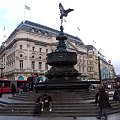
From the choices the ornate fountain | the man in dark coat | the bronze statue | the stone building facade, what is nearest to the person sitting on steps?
the ornate fountain

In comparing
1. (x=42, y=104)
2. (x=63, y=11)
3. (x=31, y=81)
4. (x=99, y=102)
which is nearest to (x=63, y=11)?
(x=63, y=11)

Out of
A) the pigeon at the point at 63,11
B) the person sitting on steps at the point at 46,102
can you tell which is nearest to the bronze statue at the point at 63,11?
the pigeon at the point at 63,11

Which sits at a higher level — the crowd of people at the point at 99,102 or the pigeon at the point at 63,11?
the pigeon at the point at 63,11

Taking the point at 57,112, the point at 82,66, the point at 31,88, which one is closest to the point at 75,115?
the point at 57,112

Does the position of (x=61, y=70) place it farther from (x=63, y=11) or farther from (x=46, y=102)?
(x=46, y=102)

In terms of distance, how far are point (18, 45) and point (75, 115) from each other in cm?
6740

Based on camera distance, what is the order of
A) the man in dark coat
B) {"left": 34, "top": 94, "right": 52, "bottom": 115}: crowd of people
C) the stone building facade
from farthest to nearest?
the stone building facade < the man in dark coat < {"left": 34, "top": 94, "right": 52, "bottom": 115}: crowd of people

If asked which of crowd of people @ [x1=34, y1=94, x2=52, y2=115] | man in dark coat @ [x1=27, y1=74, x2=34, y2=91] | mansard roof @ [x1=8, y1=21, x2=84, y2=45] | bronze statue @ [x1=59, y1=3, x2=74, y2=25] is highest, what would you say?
mansard roof @ [x1=8, y1=21, x2=84, y2=45]

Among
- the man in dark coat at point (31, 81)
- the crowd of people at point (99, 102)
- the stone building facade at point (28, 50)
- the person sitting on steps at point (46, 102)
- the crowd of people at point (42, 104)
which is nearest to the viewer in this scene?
the crowd of people at point (99, 102)

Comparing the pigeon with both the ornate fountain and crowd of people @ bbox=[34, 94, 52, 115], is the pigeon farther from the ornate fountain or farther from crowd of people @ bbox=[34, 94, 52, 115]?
crowd of people @ bbox=[34, 94, 52, 115]

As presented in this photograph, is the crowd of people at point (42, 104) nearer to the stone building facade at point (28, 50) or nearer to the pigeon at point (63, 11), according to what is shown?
the pigeon at point (63, 11)

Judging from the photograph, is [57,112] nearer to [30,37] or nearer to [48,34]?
[30,37]

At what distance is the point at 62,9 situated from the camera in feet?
84.1

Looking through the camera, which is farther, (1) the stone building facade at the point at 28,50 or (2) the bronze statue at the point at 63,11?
(1) the stone building facade at the point at 28,50
